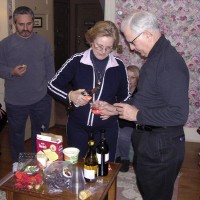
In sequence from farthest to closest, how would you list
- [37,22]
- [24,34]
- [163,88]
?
[37,22] < [24,34] < [163,88]

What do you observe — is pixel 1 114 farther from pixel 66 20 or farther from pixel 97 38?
pixel 66 20

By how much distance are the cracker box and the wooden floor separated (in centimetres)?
127

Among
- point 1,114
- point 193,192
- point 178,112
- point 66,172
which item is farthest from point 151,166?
point 1,114

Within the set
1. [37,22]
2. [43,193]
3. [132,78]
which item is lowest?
[43,193]

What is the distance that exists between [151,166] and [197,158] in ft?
6.82

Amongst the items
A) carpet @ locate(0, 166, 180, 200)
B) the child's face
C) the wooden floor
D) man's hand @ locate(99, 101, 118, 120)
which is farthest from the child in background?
man's hand @ locate(99, 101, 118, 120)

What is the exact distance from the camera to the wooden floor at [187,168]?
8.96ft

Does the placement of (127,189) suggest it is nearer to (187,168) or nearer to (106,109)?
(187,168)

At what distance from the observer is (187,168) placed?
10.6 feet

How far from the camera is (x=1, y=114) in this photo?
3205mm

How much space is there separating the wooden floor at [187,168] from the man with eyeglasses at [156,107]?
3.68ft

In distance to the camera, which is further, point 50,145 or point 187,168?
point 187,168

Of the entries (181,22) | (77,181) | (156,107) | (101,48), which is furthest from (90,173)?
(181,22)

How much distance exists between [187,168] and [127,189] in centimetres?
84
